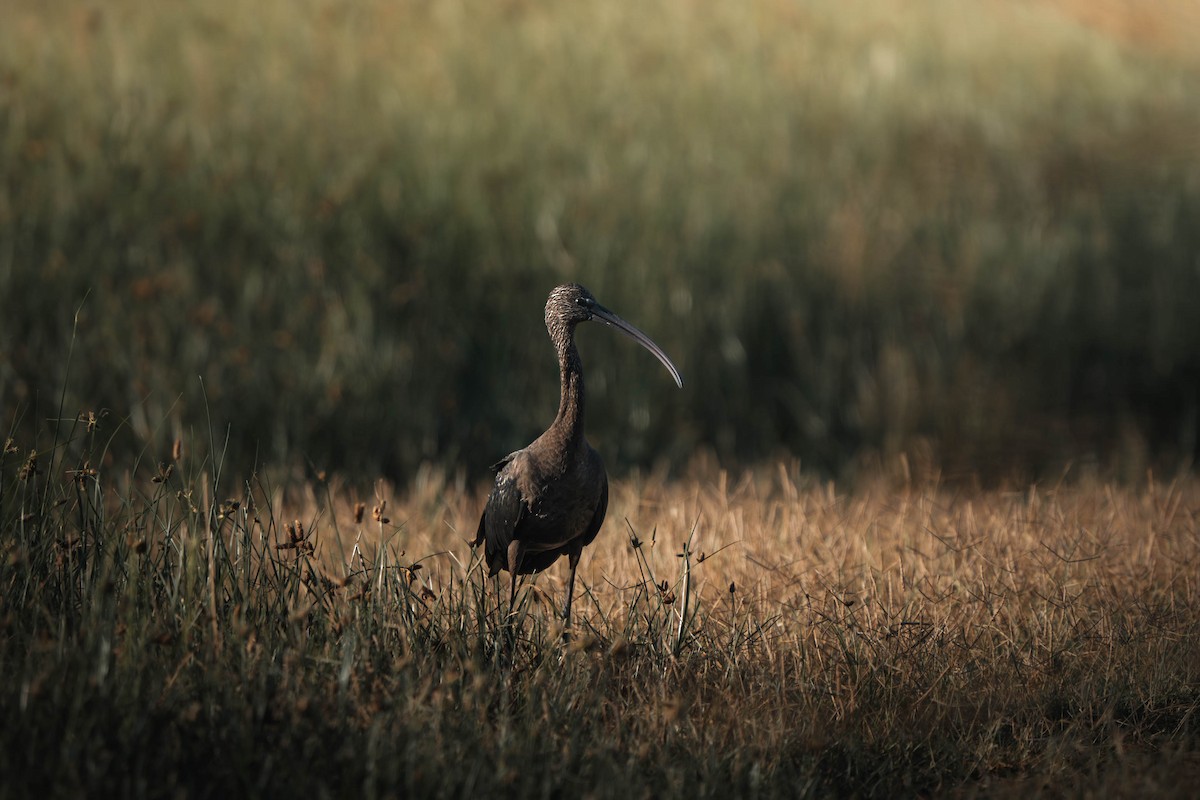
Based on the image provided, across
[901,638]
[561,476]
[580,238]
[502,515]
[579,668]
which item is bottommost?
[901,638]

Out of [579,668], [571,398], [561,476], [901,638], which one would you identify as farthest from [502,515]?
[901,638]

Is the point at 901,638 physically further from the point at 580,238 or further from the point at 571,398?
the point at 580,238

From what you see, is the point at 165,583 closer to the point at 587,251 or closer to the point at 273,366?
the point at 273,366

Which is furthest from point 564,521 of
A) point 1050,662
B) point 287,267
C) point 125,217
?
point 125,217

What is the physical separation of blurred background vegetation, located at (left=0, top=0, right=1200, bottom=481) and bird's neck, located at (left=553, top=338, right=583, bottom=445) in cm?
333

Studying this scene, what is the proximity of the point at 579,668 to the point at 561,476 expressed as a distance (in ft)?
1.94

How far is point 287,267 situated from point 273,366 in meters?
0.72

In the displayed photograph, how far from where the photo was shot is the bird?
12.6 feet

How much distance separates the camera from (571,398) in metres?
3.83

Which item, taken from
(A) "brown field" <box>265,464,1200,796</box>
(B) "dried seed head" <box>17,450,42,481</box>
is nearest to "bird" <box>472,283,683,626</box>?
(A) "brown field" <box>265,464,1200,796</box>

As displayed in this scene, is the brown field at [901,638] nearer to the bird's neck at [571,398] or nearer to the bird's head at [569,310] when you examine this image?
the bird's neck at [571,398]

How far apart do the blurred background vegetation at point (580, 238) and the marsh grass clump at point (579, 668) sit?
2883mm

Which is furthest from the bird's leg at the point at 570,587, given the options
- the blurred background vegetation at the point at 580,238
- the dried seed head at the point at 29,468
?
the blurred background vegetation at the point at 580,238

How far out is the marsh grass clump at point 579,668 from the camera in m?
2.96
